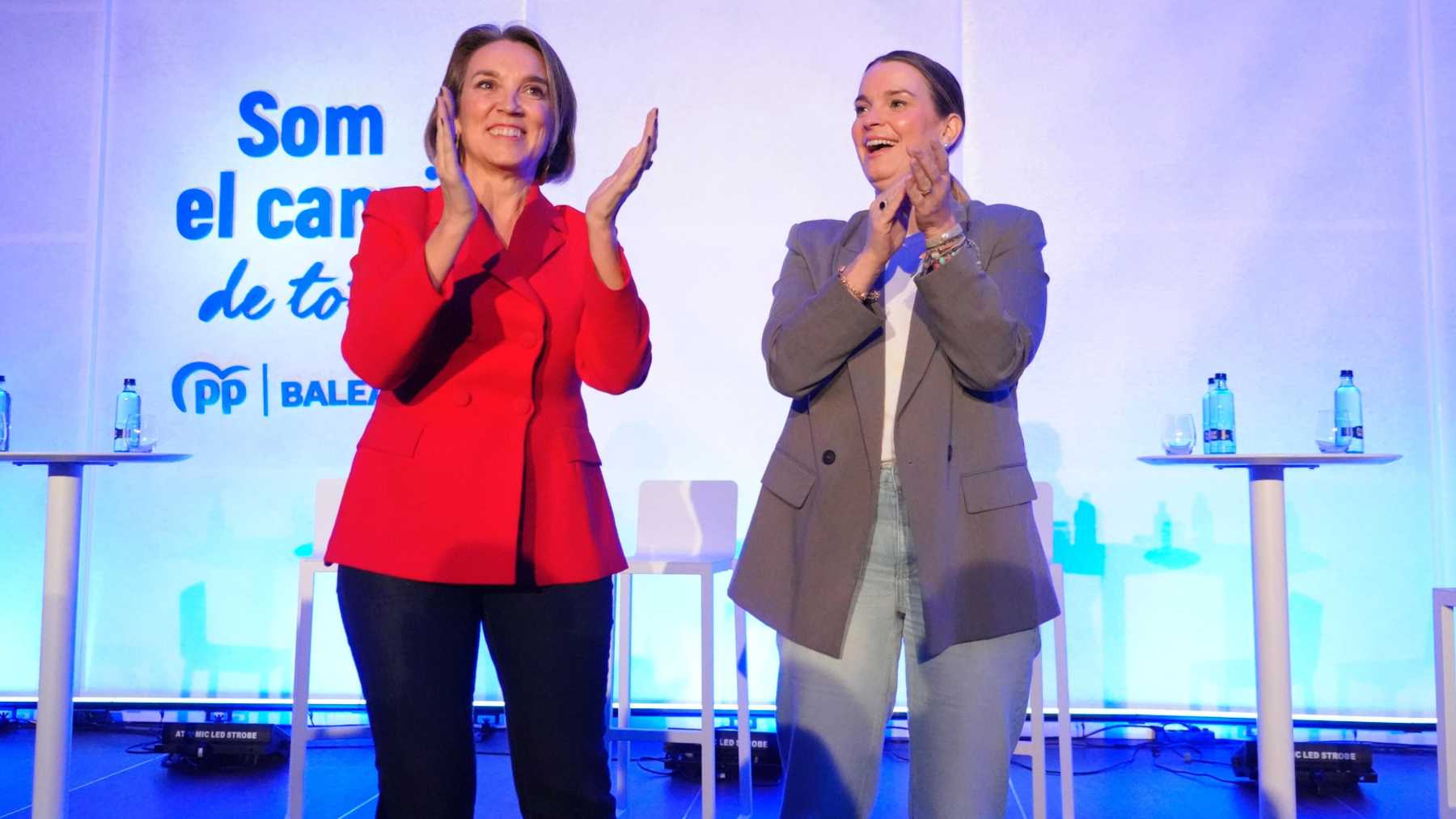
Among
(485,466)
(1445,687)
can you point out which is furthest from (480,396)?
(1445,687)

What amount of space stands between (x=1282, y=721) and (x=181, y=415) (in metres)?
4.25

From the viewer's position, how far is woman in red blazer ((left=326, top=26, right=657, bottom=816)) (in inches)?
56.1

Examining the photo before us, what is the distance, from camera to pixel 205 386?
187 inches

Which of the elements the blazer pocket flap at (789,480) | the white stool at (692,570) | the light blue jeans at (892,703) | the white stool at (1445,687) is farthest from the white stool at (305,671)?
the white stool at (1445,687)

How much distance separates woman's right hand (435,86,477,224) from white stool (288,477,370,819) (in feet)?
6.58

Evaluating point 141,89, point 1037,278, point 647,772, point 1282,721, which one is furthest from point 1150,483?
point 141,89

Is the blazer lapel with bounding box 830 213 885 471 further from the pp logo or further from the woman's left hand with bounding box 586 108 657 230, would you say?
the pp logo

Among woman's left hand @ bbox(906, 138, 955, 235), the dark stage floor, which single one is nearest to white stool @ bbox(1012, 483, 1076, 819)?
the dark stage floor

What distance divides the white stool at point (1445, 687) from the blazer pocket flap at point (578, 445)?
2.32m

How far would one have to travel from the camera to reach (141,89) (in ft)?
15.9

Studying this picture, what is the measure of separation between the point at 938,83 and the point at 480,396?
0.86m

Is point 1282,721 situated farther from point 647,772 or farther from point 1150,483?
point 647,772

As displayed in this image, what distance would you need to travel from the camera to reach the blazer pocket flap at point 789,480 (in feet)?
5.33

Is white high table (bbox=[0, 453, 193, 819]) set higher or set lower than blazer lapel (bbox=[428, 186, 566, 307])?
lower
